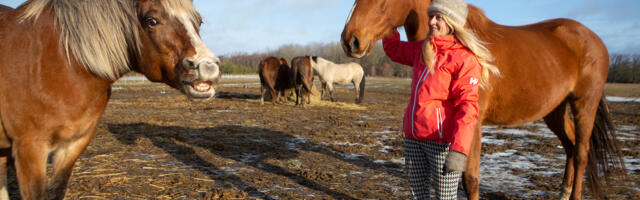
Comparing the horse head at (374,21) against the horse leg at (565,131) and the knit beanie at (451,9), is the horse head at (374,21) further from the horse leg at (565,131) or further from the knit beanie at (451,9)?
the horse leg at (565,131)

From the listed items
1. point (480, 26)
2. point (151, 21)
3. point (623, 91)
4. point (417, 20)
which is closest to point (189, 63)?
point (151, 21)

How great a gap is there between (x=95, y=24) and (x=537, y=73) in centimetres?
301

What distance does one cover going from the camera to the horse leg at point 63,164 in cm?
195

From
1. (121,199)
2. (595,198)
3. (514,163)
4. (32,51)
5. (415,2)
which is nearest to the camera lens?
(32,51)

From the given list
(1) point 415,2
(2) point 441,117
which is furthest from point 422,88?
(1) point 415,2

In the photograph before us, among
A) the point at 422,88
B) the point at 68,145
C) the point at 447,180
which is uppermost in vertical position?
the point at 422,88

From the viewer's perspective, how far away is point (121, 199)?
300 cm

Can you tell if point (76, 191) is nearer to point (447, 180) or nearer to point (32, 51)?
point (32, 51)

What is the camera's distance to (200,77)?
67.1 inches

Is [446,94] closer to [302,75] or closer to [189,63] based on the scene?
[189,63]

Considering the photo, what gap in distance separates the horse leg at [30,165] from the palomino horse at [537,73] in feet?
5.73

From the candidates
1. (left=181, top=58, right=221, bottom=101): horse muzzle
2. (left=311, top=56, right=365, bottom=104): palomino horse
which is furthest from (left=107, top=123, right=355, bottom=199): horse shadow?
(left=311, top=56, right=365, bottom=104): palomino horse

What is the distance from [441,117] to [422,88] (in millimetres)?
193

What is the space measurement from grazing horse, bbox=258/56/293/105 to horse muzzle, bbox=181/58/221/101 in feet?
33.9
